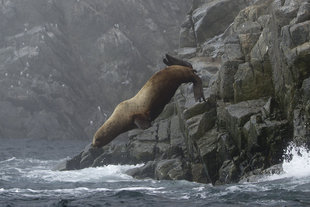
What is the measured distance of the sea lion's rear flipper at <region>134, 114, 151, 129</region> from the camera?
8891mm

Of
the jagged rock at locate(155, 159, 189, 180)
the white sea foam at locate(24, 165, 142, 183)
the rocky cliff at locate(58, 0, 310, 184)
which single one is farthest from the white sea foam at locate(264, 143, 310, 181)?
the white sea foam at locate(24, 165, 142, 183)

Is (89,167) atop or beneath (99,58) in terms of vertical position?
beneath

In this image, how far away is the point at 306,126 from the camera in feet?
57.8

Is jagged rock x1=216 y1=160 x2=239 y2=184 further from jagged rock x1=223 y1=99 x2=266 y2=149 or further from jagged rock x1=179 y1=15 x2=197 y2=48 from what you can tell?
jagged rock x1=179 y1=15 x2=197 y2=48

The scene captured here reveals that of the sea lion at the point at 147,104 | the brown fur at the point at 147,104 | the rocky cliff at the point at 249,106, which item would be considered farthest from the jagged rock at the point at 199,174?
the brown fur at the point at 147,104

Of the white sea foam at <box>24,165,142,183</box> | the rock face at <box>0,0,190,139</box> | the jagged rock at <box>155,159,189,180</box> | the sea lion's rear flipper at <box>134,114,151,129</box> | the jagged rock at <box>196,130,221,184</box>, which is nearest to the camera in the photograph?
the sea lion's rear flipper at <box>134,114,151,129</box>

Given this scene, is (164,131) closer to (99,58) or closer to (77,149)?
(77,149)

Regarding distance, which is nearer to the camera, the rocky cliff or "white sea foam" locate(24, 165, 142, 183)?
the rocky cliff

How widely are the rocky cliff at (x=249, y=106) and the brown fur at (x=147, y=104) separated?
30.4 feet

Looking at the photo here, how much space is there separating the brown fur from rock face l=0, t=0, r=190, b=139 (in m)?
64.1

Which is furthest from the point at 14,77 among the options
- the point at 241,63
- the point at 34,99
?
the point at 241,63

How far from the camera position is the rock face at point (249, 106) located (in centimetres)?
1820

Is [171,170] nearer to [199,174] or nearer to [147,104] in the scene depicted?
[199,174]

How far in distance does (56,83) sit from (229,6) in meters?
43.0
